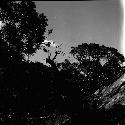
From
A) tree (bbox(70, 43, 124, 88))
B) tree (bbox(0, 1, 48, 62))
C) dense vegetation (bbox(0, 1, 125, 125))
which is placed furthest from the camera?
tree (bbox(70, 43, 124, 88))

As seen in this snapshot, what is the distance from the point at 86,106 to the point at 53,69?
7.47 feet

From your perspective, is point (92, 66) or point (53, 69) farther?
point (92, 66)

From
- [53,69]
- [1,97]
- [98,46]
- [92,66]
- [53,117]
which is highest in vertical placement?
[98,46]

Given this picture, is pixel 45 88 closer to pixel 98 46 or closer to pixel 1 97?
pixel 1 97

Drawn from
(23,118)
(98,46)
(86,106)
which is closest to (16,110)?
(23,118)

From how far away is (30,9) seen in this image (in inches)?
720

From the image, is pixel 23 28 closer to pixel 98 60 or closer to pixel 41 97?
pixel 41 97

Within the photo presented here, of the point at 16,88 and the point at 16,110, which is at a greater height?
the point at 16,88

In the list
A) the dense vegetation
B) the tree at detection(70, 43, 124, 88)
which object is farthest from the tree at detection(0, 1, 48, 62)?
the tree at detection(70, 43, 124, 88)

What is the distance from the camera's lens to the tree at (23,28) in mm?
17922

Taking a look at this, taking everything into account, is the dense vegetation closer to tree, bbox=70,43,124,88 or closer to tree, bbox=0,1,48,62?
tree, bbox=0,1,48,62

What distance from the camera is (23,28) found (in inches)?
763

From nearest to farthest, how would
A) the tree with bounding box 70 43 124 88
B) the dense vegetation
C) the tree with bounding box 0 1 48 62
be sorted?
the dense vegetation < the tree with bounding box 0 1 48 62 < the tree with bounding box 70 43 124 88

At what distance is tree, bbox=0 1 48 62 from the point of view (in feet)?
58.8
